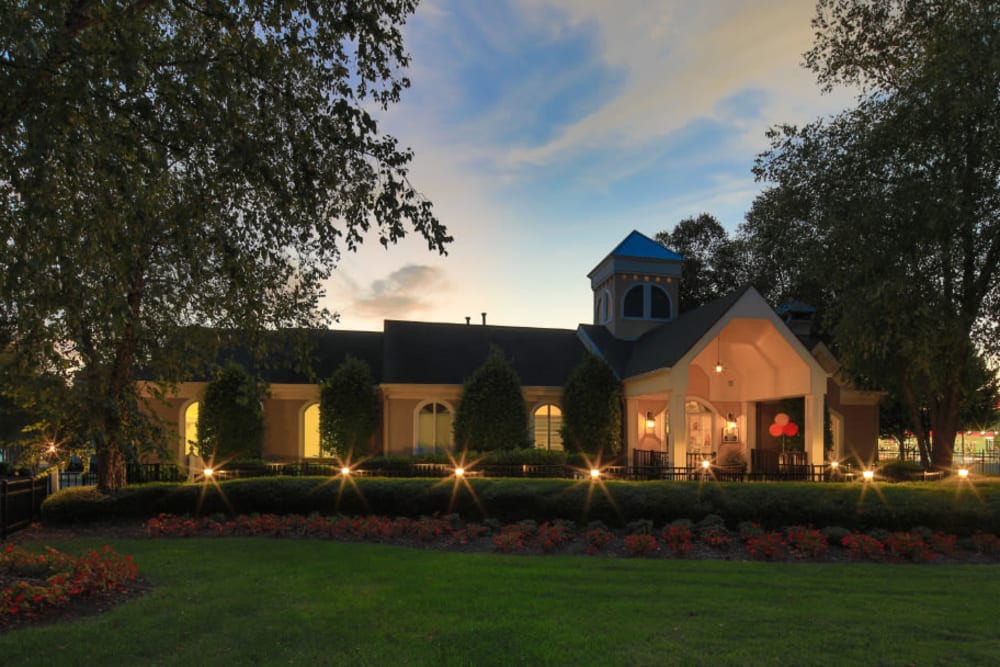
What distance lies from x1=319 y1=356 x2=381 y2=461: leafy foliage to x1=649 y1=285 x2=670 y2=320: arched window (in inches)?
517

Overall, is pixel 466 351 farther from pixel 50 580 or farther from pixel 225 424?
pixel 50 580

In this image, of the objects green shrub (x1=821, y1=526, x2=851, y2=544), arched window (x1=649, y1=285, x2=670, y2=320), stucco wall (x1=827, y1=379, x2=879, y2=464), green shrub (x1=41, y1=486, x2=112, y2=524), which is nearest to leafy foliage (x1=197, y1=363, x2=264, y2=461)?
green shrub (x1=41, y1=486, x2=112, y2=524)

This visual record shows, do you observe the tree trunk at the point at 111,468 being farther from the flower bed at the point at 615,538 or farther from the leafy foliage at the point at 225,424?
the leafy foliage at the point at 225,424

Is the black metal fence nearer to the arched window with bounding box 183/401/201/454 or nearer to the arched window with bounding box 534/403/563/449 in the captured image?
the arched window with bounding box 183/401/201/454

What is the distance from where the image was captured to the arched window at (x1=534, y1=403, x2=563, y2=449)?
2358 centimetres

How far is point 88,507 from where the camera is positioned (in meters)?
12.4

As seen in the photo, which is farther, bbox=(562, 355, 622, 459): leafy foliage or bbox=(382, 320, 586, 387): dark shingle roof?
bbox=(382, 320, 586, 387): dark shingle roof

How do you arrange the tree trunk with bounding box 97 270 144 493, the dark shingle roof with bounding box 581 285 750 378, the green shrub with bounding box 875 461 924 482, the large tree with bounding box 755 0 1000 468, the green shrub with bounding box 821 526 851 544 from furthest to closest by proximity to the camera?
the dark shingle roof with bounding box 581 285 750 378 → the green shrub with bounding box 875 461 924 482 → the large tree with bounding box 755 0 1000 468 → the tree trunk with bounding box 97 270 144 493 → the green shrub with bounding box 821 526 851 544

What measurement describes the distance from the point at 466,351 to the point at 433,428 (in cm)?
382

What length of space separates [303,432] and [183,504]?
1045 centimetres

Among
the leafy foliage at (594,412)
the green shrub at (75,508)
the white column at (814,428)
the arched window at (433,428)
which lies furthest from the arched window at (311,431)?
the white column at (814,428)

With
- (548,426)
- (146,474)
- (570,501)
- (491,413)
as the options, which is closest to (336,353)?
(491,413)

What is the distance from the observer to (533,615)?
6.20 meters

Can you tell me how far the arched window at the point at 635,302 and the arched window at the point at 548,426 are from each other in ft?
20.2
